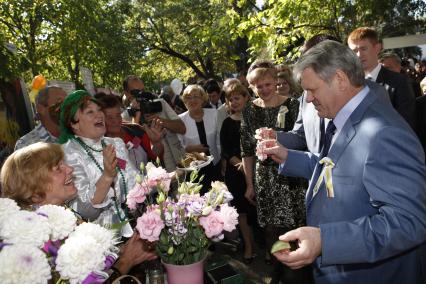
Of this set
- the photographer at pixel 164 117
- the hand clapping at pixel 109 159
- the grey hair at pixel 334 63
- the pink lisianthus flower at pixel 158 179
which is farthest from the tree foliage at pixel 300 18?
the pink lisianthus flower at pixel 158 179

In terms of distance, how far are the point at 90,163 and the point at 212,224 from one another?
1281 millimetres

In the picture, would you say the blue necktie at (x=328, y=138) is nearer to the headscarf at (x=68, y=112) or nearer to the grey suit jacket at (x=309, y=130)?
the grey suit jacket at (x=309, y=130)

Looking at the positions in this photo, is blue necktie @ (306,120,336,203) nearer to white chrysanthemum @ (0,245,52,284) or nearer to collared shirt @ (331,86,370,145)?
collared shirt @ (331,86,370,145)

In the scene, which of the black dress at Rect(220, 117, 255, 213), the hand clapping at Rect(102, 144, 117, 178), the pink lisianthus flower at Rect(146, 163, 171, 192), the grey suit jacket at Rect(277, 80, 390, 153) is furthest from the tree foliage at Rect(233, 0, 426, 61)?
the pink lisianthus flower at Rect(146, 163, 171, 192)

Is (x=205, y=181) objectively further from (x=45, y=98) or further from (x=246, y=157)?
(x=45, y=98)

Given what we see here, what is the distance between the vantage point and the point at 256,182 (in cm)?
362

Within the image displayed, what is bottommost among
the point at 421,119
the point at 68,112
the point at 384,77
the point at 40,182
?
the point at 421,119

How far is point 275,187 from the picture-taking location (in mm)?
3457

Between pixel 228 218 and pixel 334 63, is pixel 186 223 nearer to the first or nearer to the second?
pixel 228 218

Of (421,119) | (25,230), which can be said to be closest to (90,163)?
(25,230)

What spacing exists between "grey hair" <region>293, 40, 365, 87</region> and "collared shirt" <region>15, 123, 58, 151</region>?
8.65ft

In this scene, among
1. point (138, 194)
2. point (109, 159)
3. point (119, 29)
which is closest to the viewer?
point (138, 194)

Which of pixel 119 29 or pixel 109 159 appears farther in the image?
pixel 119 29

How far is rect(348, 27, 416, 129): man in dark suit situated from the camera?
11.1 ft
